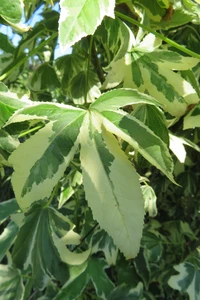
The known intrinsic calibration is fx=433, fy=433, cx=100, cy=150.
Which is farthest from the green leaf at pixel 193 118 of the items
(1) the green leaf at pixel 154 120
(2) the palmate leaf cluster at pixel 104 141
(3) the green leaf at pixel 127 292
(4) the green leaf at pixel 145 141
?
(3) the green leaf at pixel 127 292

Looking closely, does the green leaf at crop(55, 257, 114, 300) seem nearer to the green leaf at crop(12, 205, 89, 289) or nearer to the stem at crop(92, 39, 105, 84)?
the green leaf at crop(12, 205, 89, 289)

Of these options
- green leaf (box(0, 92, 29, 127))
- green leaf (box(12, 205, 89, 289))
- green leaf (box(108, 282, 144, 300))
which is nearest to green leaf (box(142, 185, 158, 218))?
green leaf (box(12, 205, 89, 289))

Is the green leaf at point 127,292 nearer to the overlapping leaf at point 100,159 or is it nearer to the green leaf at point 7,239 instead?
the green leaf at point 7,239

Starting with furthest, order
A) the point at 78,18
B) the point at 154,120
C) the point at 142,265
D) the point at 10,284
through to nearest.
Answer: the point at 142,265 → the point at 10,284 → the point at 154,120 → the point at 78,18

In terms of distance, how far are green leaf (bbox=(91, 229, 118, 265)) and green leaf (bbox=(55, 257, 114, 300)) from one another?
3 centimetres

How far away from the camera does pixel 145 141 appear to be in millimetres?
489

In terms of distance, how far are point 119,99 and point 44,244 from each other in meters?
0.40

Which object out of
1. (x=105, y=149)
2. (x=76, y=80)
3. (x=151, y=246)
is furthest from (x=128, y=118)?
(x=151, y=246)

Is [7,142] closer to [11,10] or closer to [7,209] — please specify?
[11,10]

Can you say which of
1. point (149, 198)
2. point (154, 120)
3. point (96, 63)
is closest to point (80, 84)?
point (96, 63)

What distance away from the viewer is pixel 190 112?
720 mm

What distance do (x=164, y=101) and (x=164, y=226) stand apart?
75 cm

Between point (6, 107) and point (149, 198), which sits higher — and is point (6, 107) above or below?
above

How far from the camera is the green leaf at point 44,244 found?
80cm
